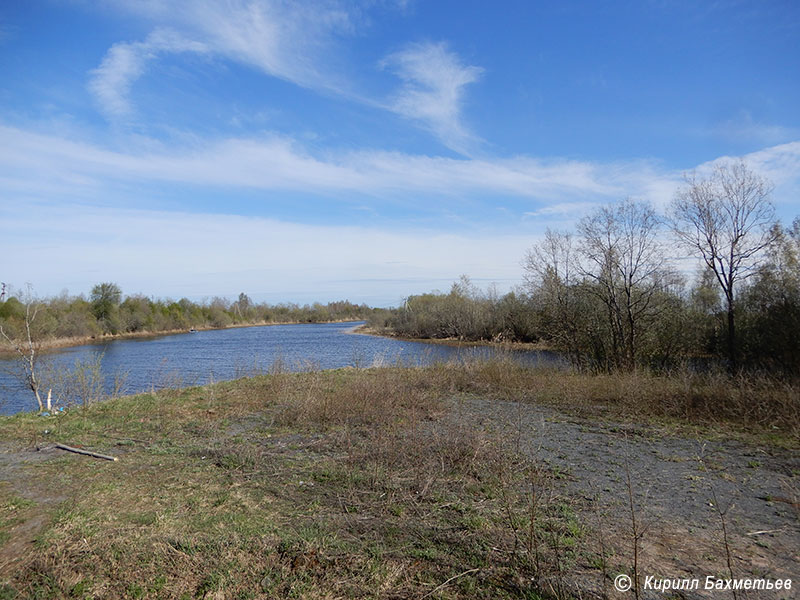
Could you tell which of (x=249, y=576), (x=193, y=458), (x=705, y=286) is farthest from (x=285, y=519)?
(x=705, y=286)

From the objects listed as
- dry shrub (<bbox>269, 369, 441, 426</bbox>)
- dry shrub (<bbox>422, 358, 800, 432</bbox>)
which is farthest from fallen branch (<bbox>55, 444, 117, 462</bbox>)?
dry shrub (<bbox>422, 358, 800, 432</bbox>)

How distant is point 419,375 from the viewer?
43.8 ft

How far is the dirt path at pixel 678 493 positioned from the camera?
3607mm

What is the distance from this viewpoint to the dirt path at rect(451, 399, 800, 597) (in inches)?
142

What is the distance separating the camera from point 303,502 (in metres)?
4.68

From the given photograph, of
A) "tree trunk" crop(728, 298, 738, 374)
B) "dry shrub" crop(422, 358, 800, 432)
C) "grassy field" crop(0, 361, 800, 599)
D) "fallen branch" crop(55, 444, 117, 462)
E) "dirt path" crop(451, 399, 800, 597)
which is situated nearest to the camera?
"grassy field" crop(0, 361, 800, 599)

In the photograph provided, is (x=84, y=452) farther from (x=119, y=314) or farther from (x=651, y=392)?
(x=119, y=314)

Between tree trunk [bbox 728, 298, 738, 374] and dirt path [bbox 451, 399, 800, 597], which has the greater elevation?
tree trunk [bbox 728, 298, 738, 374]

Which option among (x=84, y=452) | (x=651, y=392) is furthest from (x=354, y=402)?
(x=651, y=392)

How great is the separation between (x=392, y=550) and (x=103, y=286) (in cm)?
6379

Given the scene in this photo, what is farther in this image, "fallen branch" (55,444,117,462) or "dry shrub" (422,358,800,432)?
"dry shrub" (422,358,800,432)

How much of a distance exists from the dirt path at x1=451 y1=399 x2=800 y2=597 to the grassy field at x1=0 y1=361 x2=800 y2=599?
1.07 ft

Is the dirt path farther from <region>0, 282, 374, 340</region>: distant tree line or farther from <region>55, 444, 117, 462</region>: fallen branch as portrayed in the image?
<region>0, 282, 374, 340</region>: distant tree line

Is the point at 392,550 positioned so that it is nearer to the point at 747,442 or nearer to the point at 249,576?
the point at 249,576
